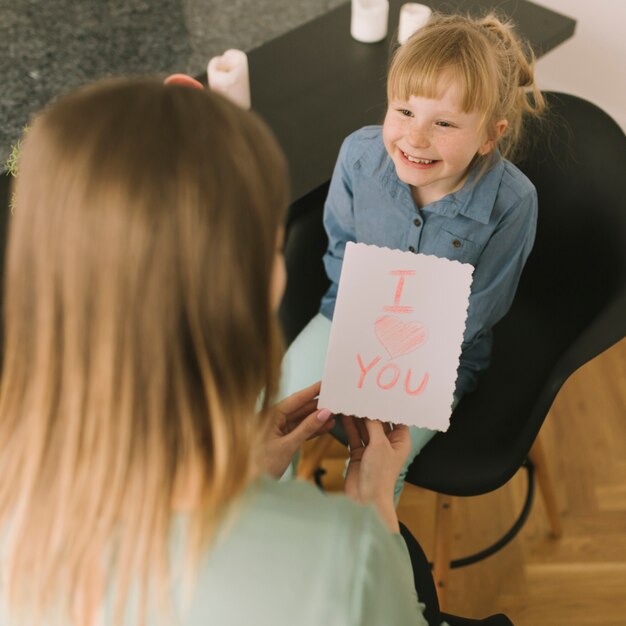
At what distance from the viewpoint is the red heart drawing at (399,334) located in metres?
1.05

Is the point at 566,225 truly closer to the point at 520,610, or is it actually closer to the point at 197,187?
the point at 520,610

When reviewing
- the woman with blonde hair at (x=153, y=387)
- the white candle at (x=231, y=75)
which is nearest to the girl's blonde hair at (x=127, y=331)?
the woman with blonde hair at (x=153, y=387)

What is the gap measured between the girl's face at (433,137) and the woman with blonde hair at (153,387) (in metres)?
0.53

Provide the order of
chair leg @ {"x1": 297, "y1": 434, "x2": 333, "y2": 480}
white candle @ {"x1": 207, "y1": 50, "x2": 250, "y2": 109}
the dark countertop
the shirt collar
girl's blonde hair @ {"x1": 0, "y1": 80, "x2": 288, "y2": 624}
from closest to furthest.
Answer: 1. girl's blonde hair @ {"x1": 0, "y1": 80, "x2": 288, "y2": 624}
2. the shirt collar
3. white candle @ {"x1": 207, "y1": 50, "x2": 250, "y2": 109}
4. the dark countertop
5. chair leg @ {"x1": 297, "y1": 434, "x2": 333, "y2": 480}

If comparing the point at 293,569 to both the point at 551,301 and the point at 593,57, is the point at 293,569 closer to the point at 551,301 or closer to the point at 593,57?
the point at 551,301

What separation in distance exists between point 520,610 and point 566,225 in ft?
2.72

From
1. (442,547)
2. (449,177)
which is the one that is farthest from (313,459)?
(449,177)

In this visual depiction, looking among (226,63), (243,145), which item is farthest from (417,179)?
(243,145)

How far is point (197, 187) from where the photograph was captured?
1.70 feet

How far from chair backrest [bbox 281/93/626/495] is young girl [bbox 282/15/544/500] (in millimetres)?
52

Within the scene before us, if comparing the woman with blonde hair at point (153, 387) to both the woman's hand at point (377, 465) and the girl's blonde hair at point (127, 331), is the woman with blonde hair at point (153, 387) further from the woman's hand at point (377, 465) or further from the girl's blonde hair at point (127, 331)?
the woman's hand at point (377, 465)

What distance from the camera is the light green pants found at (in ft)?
3.91

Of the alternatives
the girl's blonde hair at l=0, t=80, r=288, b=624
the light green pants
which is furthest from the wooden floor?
the girl's blonde hair at l=0, t=80, r=288, b=624

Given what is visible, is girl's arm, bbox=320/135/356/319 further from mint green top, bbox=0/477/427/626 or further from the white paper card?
mint green top, bbox=0/477/427/626
